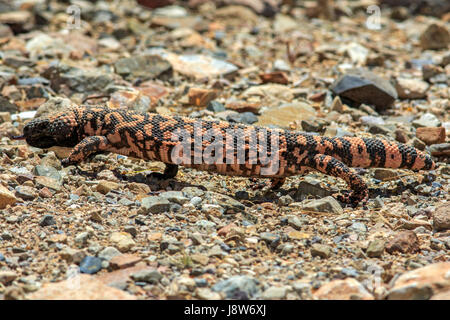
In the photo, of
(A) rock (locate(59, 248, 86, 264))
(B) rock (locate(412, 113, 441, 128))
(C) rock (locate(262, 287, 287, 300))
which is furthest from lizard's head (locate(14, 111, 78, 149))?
(B) rock (locate(412, 113, 441, 128))

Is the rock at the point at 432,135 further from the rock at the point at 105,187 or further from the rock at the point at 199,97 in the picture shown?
the rock at the point at 105,187

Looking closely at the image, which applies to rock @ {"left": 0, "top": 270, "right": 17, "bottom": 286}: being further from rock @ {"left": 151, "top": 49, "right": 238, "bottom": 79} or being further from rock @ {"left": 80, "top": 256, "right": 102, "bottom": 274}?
rock @ {"left": 151, "top": 49, "right": 238, "bottom": 79}

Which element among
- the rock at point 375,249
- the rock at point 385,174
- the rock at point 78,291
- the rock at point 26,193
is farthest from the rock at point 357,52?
the rock at point 78,291

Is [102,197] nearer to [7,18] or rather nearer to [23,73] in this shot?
[23,73]

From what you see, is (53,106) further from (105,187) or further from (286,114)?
(286,114)

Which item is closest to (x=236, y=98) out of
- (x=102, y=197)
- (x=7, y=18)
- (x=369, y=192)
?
(x=369, y=192)

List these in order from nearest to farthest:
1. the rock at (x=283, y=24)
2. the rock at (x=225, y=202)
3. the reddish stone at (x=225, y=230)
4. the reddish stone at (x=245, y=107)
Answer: the reddish stone at (x=225, y=230) < the rock at (x=225, y=202) < the reddish stone at (x=245, y=107) < the rock at (x=283, y=24)

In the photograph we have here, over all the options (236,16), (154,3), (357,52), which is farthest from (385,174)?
(154,3)
